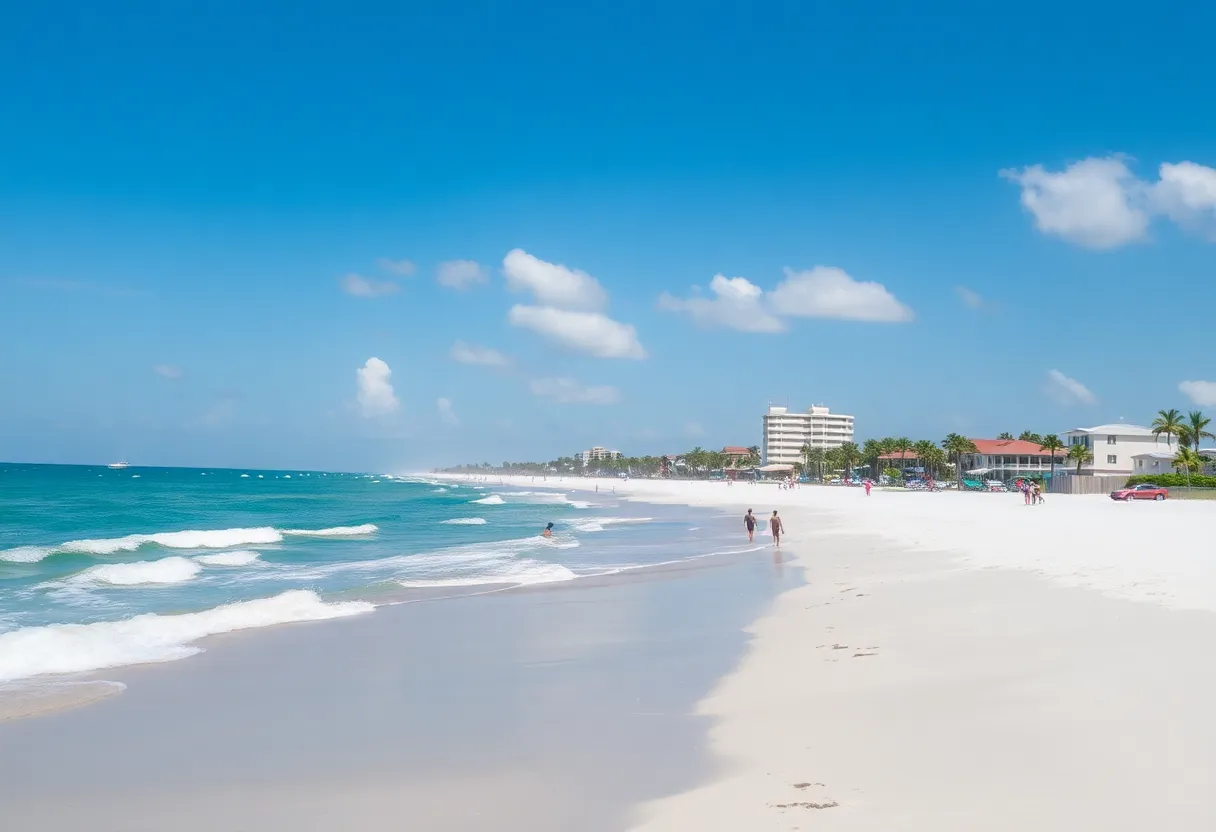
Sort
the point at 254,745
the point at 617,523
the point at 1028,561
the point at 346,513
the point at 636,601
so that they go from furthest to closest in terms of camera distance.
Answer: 1. the point at 346,513
2. the point at 617,523
3. the point at 1028,561
4. the point at 636,601
5. the point at 254,745

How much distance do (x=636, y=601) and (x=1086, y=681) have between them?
9716mm

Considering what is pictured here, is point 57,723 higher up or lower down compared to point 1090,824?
lower down

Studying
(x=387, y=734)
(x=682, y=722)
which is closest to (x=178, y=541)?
(x=387, y=734)

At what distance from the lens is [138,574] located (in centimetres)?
2295

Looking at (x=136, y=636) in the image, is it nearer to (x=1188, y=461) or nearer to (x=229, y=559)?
(x=229, y=559)

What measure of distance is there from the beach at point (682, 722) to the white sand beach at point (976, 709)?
0.03 m

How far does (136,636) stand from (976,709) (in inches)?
480

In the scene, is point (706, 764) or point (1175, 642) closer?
point (706, 764)

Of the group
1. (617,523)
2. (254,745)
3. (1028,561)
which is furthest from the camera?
(617,523)

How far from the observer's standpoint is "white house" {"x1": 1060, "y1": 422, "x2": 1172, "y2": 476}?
85.2 metres

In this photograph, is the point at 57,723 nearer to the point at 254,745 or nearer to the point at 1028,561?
the point at 254,745

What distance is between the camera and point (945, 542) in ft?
82.7

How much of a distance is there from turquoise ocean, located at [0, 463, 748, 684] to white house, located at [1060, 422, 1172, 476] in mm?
54686

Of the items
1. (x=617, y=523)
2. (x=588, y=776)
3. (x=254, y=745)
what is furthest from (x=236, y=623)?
(x=617, y=523)
